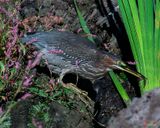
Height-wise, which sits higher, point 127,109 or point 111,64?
point 111,64

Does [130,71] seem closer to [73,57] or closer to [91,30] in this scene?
[73,57]

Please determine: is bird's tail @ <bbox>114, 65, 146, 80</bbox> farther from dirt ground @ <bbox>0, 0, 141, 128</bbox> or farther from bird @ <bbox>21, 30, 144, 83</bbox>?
dirt ground @ <bbox>0, 0, 141, 128</bbox>

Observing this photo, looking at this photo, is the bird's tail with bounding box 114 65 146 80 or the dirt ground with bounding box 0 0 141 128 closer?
the dirt ground with bounding box 0 0 141 128

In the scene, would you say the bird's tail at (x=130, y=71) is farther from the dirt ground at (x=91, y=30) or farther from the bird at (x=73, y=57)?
the dirt ground at (x=91, y=30)

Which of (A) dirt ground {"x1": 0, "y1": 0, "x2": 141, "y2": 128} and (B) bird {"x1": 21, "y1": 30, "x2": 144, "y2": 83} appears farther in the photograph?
(B) bird {"x1": 21, "y1": 30, "x2": 144, "y2": 83}

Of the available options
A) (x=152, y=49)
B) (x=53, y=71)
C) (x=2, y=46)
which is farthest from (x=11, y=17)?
(x=152, y=49)

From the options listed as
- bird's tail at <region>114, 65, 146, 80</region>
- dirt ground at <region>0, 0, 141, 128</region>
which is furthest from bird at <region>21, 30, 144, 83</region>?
dirt ground at <region>0, 0, 141, 128</region>

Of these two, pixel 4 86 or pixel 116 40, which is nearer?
pixel 4 86

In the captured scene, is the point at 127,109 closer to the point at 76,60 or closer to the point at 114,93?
the point at 114,93

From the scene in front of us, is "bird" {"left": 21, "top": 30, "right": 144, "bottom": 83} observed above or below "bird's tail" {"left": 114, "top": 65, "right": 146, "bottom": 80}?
above
